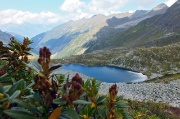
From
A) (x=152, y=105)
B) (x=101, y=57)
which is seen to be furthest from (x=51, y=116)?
(x=101, y=57)

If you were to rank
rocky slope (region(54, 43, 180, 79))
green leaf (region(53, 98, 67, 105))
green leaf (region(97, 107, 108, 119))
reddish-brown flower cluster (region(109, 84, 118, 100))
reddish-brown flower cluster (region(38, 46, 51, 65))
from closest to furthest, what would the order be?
1. green leaf (region(53, 98, 67, 105))
2. reddish-brown flower cluster (region(38, 46, 51, 65))
3. reddish-brown flower cluster (region(109, 84, 118, 100))
4. green leaf (region(97, 107, 108, 119))
5. rocky slope (region(54, 43, 180, 79))

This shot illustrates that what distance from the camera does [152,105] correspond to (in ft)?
101

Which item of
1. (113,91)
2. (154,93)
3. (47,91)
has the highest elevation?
(47,91)

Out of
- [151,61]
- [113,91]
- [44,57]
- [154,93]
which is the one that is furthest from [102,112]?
[151,61]

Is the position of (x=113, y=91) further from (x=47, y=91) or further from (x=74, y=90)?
(x=47, y=91)

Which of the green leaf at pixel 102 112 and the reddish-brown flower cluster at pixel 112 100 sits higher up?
the reddish-brown flower cluster at pixel 112 100

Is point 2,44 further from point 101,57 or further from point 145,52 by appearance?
point 101,57

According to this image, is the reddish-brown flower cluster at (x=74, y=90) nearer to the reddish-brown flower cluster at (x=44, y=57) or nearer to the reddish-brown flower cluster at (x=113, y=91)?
the reddish-brown flower cluster at (x=44, y=57)

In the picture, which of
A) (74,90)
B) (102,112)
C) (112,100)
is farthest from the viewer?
(102,112)

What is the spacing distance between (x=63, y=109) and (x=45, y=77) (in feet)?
1.66

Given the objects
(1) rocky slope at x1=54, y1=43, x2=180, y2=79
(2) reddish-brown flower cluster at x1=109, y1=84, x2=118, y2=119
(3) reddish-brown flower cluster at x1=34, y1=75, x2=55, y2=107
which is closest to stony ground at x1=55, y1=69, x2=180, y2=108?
(1) rocky slope at x1=54, y1=43, x2=180, y2=79

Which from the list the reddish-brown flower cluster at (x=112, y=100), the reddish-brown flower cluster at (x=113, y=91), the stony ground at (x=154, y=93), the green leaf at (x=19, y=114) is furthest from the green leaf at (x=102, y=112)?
the stony ground at (x=154, y=93)

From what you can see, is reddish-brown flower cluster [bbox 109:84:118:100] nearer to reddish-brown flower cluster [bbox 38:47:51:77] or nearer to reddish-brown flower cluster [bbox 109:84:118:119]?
reddish-brown flower cluster [bbox 109:84:118:119]

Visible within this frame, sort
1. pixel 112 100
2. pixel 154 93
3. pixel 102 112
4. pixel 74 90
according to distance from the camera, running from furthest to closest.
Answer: pixel 154 93, pixel 102 112, pixel 112 100, pixel 74 90
